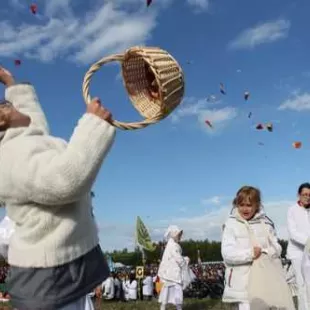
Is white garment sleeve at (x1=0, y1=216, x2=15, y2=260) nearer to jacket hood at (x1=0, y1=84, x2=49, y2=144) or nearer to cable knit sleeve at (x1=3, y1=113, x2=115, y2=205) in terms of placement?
jacket hood at (x1=0, y1=84, x2=49, y2=144)

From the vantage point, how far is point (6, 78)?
358 cm

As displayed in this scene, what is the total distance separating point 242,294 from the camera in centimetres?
652

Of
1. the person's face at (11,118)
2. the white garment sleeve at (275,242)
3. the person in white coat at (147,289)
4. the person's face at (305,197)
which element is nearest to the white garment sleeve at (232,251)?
the white garment sleeve at (275,242)

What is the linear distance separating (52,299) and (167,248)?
11949 millimetres

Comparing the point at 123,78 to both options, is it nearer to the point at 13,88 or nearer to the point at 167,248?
the point at 13,88

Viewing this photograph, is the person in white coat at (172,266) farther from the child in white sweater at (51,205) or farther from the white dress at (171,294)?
the child in white sweater at (51,205)

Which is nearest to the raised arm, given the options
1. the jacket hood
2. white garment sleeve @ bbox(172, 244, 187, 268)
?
the jacket hood

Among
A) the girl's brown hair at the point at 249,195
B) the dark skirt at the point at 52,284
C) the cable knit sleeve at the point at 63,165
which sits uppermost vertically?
the girl's brown hair at the point at 249,195

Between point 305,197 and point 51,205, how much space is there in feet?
21.7

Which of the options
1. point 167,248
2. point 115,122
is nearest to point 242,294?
point 115,122

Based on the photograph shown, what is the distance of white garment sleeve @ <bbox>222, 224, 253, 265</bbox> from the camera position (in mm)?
6543

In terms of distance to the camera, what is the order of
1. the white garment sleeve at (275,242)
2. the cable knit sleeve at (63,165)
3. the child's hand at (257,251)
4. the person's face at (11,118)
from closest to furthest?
the cable knit sleeve at (63,165) → the person's face at (11,118) → the child's hand at (257,251) → the white garment sleeve at (275,242)

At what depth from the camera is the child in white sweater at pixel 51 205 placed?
284cm

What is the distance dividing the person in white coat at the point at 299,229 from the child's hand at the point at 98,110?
617cm
